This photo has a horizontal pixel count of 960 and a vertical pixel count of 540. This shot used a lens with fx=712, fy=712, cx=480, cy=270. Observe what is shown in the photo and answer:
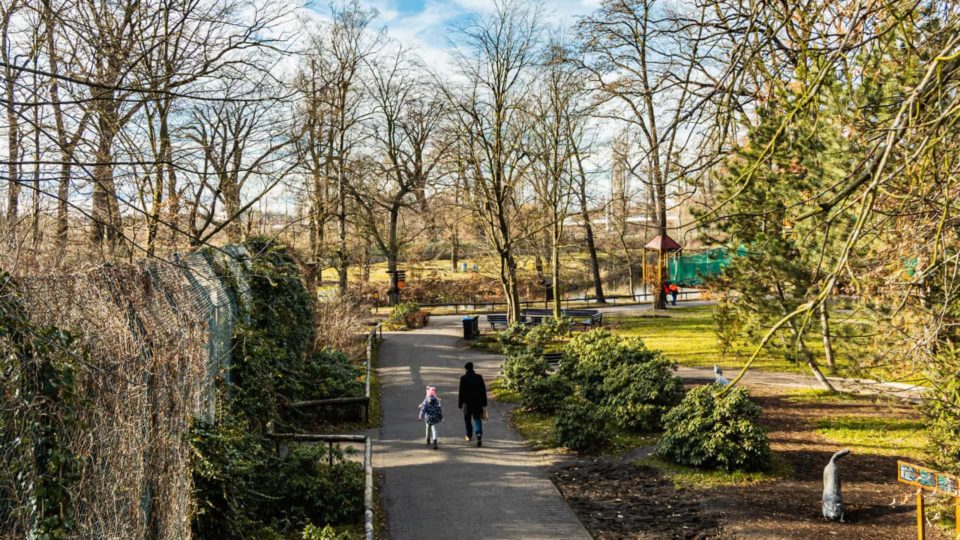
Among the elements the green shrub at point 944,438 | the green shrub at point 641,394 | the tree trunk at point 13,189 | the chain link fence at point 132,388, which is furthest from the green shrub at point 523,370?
the tree trunk at point 13,189

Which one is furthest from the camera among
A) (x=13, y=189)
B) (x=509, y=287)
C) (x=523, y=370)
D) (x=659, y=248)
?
(x=659, y=248)

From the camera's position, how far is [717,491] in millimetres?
10312

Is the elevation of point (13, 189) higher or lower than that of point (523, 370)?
higher

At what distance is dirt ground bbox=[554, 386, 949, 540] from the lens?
8.83 meters

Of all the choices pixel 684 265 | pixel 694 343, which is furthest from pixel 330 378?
pixel 684 265

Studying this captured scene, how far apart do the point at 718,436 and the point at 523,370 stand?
6.49m

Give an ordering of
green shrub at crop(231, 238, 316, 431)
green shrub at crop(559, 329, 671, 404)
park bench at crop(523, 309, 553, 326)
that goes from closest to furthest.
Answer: green shrub at crop(231, 238, 316, 431), green shrub at crop(559, 329, 671, 404), park bench at crop(523, 309, 553, 326)

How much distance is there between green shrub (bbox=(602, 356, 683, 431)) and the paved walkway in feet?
7.21

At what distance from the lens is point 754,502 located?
32.0 ft

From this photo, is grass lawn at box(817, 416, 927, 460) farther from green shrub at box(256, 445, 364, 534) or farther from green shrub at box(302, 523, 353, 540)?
green shrub at box(302, 523, 353, 540)

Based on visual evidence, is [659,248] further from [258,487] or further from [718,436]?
[258,487]

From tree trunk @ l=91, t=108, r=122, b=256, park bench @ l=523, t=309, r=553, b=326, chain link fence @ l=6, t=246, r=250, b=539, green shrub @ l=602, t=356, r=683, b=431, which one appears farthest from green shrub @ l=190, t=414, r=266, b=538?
park bench @ l=523, t=309, r=553, b=326

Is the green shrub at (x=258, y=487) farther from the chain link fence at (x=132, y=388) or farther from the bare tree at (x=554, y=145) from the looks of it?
the bare tree at (x=554, y=145)

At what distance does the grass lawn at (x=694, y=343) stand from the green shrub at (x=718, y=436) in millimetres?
2630
